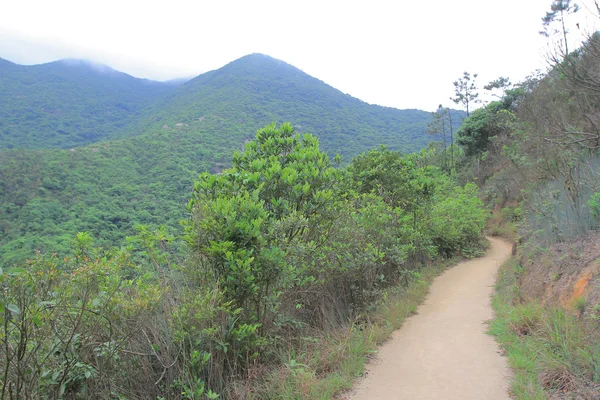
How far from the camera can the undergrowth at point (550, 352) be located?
3.09 m

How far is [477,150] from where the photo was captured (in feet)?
88.9

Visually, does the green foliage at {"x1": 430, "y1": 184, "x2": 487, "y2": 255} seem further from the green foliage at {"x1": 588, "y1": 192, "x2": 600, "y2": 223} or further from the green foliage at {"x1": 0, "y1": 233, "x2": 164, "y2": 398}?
the green foliage at {"x1": 0, "y1": 233, "x2": 164, "y2": 398}

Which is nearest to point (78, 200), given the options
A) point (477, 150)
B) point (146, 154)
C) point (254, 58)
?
point (146, 154)

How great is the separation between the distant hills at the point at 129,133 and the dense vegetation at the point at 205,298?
3.58 ft

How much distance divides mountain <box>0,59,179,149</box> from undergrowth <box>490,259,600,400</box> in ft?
155

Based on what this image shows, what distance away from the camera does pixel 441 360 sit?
4.32 m

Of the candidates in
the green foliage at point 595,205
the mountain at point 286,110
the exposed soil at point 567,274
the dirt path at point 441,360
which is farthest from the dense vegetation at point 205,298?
the mountain at point 286,110

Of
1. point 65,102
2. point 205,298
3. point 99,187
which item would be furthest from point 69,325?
point 65,102

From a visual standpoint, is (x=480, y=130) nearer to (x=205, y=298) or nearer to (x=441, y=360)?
(x=441, y=360)

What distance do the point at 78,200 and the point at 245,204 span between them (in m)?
23.1

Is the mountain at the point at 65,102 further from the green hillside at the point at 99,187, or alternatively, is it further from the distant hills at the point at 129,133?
the green hillside at the point at 99,187

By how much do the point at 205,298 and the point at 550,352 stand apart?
3463 mm

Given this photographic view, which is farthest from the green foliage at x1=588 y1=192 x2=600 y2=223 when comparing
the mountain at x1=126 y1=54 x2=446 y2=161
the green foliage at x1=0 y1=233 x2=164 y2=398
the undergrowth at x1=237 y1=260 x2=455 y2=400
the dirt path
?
the mountain at x1=126 y1=54 x2=446 y2=161

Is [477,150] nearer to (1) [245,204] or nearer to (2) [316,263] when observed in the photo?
(2) [316,263]
